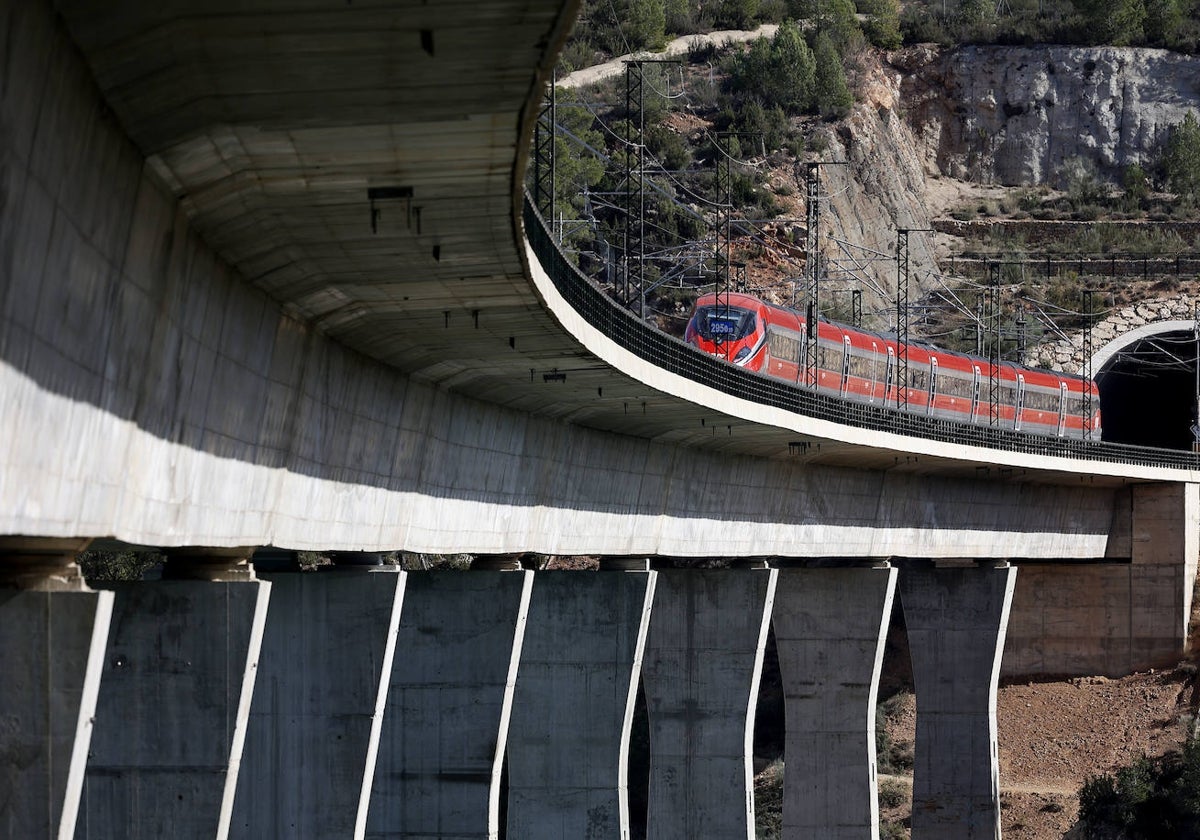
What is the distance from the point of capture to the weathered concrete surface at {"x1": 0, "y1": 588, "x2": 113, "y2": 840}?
1467 centimetres

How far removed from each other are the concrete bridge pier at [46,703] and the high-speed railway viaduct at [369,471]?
1.0 inches

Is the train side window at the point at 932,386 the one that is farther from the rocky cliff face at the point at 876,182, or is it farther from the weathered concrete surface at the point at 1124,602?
the rocky cliff face at the point at 876,182

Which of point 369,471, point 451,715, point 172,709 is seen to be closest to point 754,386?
point 451,715

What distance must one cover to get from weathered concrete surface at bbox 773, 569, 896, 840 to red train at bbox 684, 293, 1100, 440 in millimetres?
5015

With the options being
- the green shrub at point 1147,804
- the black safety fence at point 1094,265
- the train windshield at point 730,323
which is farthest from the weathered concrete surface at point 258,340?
the black safety fence at point 1094,265

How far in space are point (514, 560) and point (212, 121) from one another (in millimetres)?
20813

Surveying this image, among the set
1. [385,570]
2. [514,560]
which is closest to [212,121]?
[385,570]

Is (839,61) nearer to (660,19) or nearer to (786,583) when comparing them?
(660,19)

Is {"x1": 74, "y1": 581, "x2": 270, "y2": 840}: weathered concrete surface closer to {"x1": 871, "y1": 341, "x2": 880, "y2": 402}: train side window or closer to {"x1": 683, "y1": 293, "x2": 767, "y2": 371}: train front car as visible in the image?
{"x1": 683, "y1": 293, "x2": 767, "y2": 371}: train front car

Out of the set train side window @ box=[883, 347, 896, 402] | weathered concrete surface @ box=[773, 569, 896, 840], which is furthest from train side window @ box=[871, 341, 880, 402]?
weathered concrete surface @ box=[773, 569, 896, 840]

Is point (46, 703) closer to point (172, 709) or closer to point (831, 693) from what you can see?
point (172, 709)

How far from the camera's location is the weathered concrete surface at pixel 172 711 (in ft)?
62.6

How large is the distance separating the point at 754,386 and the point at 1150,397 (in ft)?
219

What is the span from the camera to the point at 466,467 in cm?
2881
